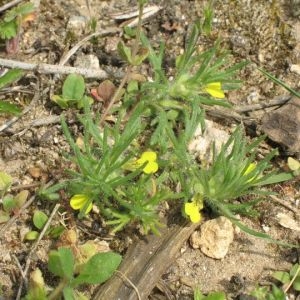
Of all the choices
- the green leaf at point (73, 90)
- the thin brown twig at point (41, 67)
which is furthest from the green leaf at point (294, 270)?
the thin brown twig at point (41, 67)

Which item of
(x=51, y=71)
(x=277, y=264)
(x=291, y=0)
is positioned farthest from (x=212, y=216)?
(x=291, y=0)

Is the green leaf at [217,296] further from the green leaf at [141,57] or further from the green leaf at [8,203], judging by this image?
the green leaf at [141,57]

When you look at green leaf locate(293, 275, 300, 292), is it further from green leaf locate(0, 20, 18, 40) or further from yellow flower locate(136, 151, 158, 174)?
green leaf locate(0, 20, 18, 40)

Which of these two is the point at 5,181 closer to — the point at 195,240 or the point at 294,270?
the point at 195,240

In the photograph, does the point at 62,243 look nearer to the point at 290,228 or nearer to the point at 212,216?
the point at 212,216

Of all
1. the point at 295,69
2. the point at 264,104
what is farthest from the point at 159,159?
the point at 295,69

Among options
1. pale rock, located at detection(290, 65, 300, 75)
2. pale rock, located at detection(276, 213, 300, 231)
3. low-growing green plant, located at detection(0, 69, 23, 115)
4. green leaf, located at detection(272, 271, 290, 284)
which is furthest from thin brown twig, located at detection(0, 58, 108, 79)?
green leaf, located at detection(272, 271, 290, 284)
